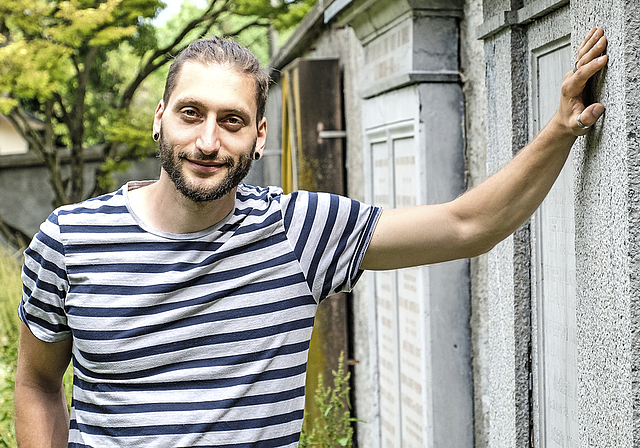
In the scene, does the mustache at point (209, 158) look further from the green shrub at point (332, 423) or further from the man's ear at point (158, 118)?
the green shrub at point (332, 423)

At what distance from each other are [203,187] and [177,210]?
0.37ft

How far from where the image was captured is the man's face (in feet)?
6.06

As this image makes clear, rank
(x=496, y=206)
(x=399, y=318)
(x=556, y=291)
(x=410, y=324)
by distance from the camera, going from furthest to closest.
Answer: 1. (x=399, y=318)
2. (x=410, y=324)
3. (x=556, y=291)
4. (x=496, y=206)

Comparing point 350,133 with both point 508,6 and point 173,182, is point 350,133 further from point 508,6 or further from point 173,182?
point 173,182

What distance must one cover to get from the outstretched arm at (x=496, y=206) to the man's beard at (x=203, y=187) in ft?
1.35

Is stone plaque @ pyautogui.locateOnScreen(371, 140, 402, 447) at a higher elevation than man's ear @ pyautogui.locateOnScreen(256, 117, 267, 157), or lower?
lower

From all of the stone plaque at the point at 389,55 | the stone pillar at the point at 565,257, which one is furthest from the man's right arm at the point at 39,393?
the stone plaque at the point at 389,55

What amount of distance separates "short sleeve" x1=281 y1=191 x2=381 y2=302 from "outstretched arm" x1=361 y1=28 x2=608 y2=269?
0.13 ft

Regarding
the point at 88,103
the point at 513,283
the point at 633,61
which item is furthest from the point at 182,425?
the point at 88,103

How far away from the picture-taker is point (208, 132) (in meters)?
1.84

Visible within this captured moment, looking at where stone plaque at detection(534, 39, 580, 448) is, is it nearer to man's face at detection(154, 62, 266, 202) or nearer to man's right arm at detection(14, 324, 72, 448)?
man's face at detection(154, 62, 266, 202)

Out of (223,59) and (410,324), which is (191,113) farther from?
(410,324)

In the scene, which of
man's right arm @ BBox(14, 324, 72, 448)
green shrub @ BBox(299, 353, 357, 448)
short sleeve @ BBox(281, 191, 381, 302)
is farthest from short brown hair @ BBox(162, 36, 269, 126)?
green shrub @ BBox(299, 353, 357, 448)

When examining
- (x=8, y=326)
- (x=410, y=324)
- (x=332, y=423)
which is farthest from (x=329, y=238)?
(x=8, y=326)
